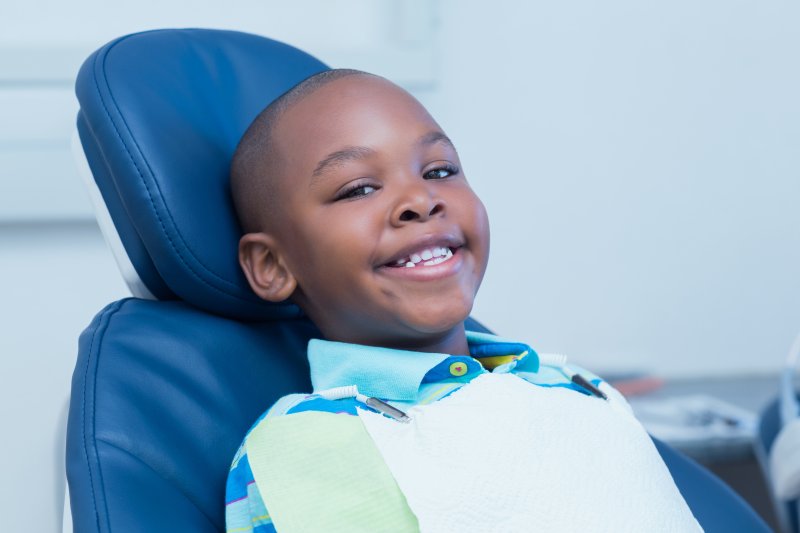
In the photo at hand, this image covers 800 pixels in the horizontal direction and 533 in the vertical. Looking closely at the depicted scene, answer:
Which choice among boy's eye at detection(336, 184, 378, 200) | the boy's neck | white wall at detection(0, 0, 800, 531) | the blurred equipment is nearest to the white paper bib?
the boy's neck

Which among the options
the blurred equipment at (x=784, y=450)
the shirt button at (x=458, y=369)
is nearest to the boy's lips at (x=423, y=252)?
the shirt button at (x=458, y=369)

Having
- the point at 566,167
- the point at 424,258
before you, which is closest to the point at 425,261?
the point at 424,258

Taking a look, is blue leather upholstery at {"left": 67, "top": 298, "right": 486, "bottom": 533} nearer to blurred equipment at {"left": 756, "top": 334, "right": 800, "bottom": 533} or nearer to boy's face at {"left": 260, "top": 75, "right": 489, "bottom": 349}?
boy's face at {"left": 260, "top": 75, "right": 489, "bottom": 349}

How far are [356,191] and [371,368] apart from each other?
19 cm

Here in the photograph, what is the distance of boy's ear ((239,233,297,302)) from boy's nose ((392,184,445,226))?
158 millimetres

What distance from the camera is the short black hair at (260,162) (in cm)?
111

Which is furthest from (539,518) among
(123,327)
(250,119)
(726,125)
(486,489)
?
(726,125)

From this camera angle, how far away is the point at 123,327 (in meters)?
1.01

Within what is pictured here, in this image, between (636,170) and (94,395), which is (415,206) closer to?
(94,395)

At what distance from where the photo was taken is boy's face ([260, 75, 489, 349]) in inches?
40.3

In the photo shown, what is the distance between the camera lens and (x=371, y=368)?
1.02 m

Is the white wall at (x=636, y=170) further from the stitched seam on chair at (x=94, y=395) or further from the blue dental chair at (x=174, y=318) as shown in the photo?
the stitched seam on chair at (x=94, y=395)

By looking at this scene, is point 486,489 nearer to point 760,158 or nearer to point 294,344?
point 294,344

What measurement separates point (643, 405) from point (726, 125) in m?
0.63
